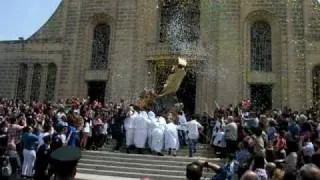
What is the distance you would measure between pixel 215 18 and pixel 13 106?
12.9 m

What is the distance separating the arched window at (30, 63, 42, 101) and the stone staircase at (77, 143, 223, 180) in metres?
13.4

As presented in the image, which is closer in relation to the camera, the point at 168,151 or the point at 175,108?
the point at 168,151

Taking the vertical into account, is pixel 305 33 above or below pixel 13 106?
above

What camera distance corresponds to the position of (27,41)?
99.2 ft

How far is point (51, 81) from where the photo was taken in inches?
1166

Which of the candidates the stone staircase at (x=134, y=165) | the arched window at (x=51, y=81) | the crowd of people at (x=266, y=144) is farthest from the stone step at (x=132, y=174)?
the arched window at (x=51, y=81)

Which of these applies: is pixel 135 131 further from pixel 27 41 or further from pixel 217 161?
pixel 27 41

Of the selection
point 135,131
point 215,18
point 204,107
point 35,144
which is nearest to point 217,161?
point 135,131

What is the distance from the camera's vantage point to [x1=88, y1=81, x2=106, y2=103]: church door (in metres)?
28.7

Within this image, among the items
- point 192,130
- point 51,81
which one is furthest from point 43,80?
point 192,130

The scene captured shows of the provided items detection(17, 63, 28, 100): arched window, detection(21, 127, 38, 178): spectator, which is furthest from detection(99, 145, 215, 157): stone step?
detection(17, 63, 28, 100): arched window

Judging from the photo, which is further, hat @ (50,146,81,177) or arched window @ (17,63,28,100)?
arched window @ (17,63,28,100)

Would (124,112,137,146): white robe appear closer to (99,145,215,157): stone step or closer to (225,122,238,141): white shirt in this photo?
(99,145,215,157): stone step

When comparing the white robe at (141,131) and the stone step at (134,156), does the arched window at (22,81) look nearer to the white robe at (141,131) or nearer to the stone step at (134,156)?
the stone step at (134,156)
